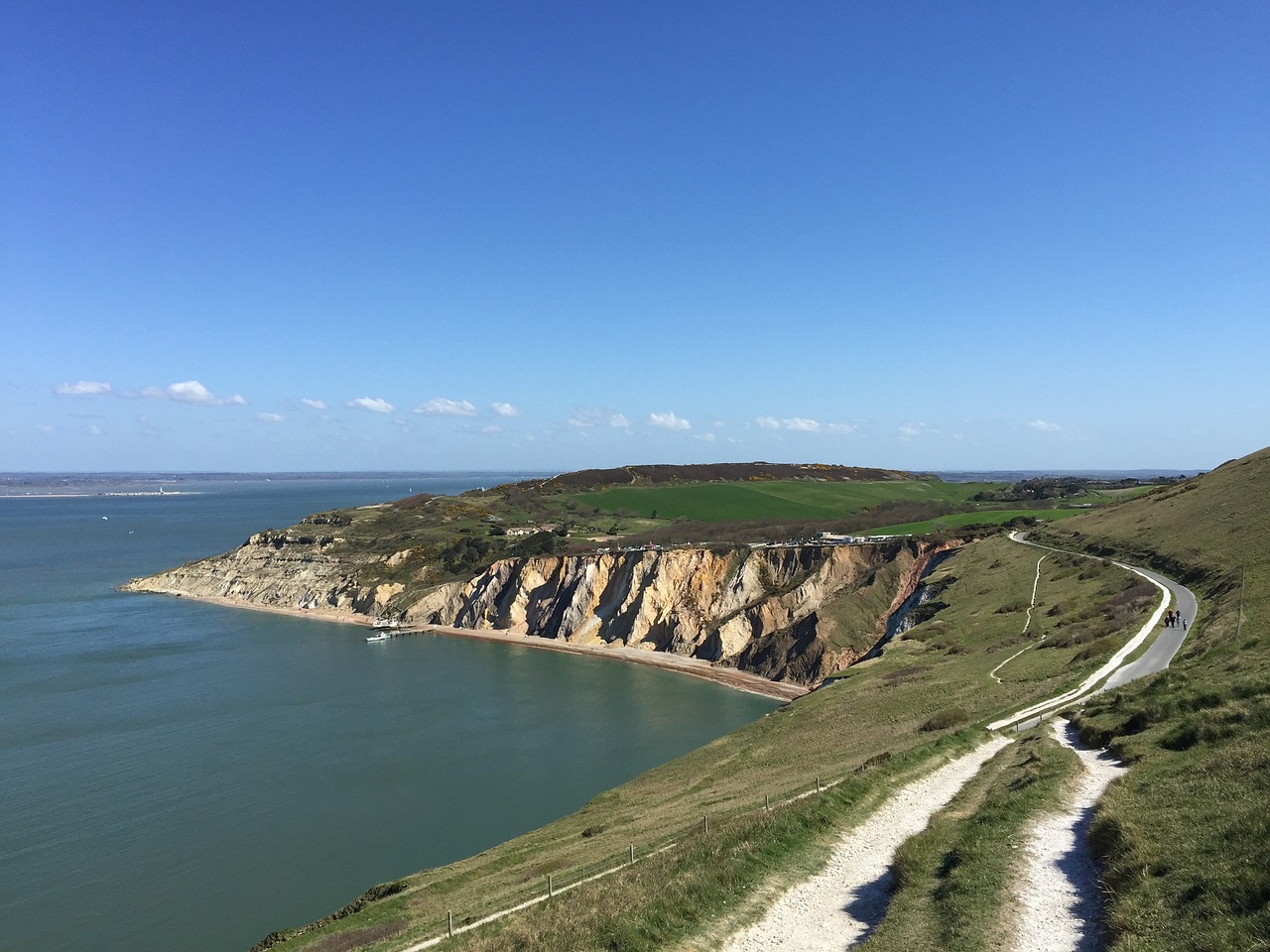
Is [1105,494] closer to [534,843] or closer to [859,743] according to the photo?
[859,743]

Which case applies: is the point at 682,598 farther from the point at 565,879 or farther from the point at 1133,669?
the point at 565,879

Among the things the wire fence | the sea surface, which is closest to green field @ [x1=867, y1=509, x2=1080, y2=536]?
the sea surface

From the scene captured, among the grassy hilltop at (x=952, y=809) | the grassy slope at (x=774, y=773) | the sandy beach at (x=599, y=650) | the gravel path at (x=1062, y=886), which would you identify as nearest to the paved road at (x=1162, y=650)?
the grassy hilltop at (x=952, y=809)

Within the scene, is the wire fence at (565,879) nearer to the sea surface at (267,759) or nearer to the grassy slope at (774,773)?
the grassy slope at (774,773)

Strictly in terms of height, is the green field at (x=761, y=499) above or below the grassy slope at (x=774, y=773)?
above

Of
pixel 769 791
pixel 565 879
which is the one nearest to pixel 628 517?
pixel 769 791

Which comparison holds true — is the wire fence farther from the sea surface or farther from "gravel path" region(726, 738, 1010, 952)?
the sea surface
